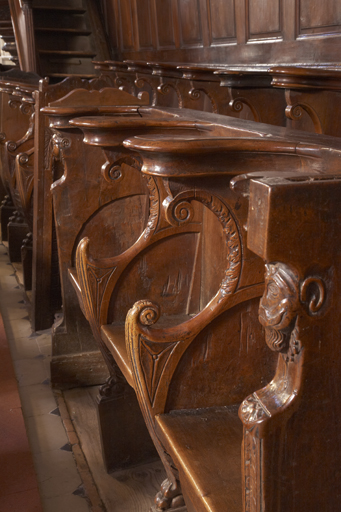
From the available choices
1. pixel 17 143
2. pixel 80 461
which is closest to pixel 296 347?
pixel 80 461

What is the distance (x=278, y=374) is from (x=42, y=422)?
1.87 m

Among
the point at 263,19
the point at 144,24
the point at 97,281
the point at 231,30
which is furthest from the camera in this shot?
the point at 144,24

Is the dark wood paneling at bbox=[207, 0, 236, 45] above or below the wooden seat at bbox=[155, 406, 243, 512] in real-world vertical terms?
above

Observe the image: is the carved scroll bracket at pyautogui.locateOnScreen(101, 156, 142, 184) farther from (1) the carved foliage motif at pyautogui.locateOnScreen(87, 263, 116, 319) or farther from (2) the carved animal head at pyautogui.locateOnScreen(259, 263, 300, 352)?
(2) the carved animal head at pyautogui.locateOnScreen(259, 263, 300, 352)

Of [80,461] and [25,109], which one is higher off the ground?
[25,109]

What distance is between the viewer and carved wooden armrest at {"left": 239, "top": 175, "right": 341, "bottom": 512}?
0.81 metres

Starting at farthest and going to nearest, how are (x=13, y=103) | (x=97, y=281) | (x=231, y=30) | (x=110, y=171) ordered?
(x=13, y=103), (x=231, y=30), (x=97, y=281), (x=110, y=171)

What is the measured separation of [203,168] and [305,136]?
0.28m

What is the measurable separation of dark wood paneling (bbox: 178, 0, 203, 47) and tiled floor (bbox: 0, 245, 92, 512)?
2507mm

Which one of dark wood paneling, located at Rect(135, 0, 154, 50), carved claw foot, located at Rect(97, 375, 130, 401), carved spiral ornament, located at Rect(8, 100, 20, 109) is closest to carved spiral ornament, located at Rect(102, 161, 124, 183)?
carved claw foot, located at Rect(97, 375, 130, 401)

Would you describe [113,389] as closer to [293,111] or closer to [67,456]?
[67,456]

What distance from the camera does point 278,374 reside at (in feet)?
3.02

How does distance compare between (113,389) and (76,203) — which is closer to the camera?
(113,389)

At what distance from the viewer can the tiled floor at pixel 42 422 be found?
2.04m
